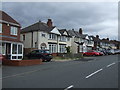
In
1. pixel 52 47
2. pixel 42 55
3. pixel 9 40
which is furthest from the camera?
pixel 52 47

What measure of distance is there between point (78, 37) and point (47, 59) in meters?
35.8

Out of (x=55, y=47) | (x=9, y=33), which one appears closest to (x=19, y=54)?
(x=9, y=33)

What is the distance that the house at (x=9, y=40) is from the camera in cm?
2582

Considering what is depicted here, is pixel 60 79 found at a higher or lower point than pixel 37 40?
lower

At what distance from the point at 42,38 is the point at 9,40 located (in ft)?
40.0

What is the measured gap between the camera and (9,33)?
1090 inches

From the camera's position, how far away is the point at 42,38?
126ft

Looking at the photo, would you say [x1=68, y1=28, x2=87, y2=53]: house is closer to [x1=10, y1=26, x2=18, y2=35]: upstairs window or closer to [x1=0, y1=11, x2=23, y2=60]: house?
[x1=10, y1=26, x2=18, y2=35]: upstairs window

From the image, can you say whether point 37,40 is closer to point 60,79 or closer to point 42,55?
point 42,55

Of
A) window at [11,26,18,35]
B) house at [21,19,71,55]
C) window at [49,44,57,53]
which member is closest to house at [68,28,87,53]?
house at [21,19,71,55]

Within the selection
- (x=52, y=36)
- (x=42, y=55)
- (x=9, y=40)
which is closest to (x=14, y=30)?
(x=9, y=40)

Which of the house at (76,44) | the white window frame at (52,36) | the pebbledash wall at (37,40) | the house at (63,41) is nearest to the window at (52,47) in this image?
the pebbledash wall at (37,40)

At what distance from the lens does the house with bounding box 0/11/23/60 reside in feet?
84.7

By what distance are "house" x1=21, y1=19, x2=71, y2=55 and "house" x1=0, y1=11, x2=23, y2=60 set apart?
875cm
